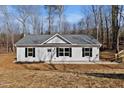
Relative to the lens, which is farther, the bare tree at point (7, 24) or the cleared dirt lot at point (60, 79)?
the bare tree at point (7, 24)

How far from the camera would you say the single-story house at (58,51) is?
2372cm

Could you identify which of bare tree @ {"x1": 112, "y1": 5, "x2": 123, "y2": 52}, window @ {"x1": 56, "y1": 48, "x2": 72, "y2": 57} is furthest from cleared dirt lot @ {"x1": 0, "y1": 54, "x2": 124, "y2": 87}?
bare tree @ {"x1": 112, "y1": 5, "x2": 123, "y2": 52}

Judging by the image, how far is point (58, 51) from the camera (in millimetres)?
23828

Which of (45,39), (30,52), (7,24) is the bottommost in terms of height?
(30,52)

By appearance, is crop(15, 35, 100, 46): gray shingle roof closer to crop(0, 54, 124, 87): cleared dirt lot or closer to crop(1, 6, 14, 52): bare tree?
crop(0, 54, 124, 87): cleared dirt lot

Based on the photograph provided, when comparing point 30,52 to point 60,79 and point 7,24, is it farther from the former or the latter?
point 7,24

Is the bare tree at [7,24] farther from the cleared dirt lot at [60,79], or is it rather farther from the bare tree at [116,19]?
the cleared dirt lot at [60,79]

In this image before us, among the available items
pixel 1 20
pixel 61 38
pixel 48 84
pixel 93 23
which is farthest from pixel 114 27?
pixel 48 84

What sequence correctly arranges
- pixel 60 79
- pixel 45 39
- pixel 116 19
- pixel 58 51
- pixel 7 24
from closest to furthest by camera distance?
pixel 60 79 → pixel 58 51 → pixel 45 39 → pixel 116 19 → pixel 7 24

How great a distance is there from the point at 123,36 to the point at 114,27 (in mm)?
8585

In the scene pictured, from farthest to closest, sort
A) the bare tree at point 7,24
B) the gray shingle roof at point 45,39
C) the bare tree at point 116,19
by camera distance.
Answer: the bare tree at point 7,24 → the bare tree at point 116,19 → the gray shingle roof at point 45,39

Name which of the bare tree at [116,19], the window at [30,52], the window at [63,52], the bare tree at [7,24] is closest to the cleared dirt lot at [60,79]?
the window at [30,52]

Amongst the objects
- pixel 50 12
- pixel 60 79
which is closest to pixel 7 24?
pixel 50 12

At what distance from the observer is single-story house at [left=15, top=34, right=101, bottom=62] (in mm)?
23719
